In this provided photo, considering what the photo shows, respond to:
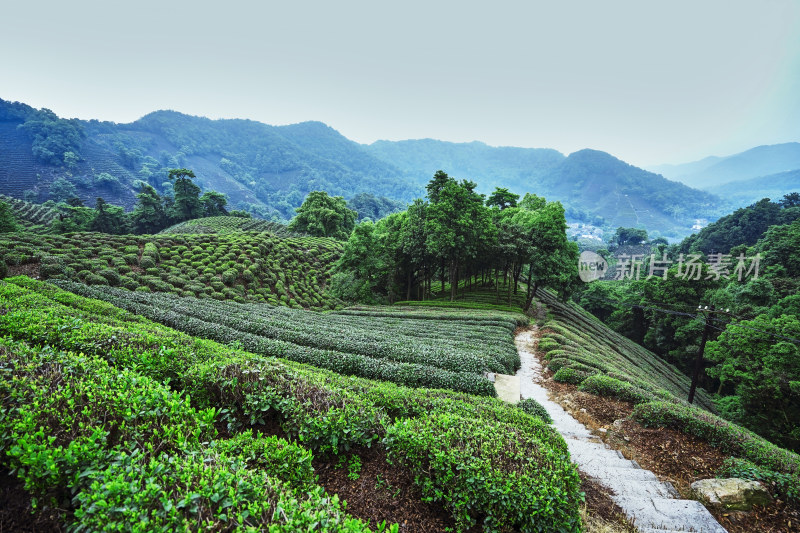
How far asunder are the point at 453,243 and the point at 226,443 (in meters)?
22.6

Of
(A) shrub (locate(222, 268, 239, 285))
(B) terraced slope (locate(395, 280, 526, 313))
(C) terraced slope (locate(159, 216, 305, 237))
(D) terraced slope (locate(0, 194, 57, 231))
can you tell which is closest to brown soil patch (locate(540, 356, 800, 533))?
(B) terraced slope (locate(395, 280, 526, 313))

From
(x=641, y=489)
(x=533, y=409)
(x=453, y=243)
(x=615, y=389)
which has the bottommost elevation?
(x=615, y=389)

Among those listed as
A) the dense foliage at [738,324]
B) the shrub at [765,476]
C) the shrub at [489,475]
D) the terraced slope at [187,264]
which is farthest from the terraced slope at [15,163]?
the dense foliage at [738,324]

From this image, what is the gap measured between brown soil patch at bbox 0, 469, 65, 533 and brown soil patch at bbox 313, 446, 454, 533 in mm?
2518

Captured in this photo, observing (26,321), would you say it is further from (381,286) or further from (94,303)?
(381,286)

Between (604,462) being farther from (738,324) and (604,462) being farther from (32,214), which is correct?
(32,214)

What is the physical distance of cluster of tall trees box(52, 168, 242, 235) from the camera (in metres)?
54.8

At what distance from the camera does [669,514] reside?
15.1 feet

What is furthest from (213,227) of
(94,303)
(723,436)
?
(723,436)

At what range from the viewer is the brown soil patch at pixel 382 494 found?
368 cm

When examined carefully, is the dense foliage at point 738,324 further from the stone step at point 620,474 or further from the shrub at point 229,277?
the shrub at point 229,277

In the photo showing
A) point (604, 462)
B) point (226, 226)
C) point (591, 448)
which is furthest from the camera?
point (226, 226)

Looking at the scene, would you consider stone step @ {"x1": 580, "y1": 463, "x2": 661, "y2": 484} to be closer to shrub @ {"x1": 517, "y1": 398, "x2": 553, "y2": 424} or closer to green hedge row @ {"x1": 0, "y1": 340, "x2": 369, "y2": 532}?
shrub @ {"x1": 517, "y1": 398, "x2": 553, "y2": 424}

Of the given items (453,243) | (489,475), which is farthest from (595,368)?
(453,243)
